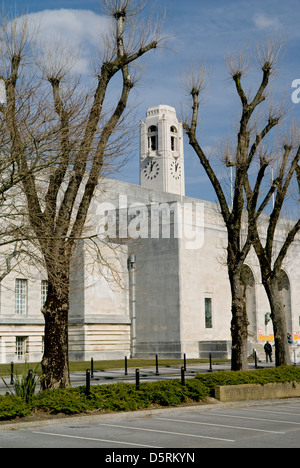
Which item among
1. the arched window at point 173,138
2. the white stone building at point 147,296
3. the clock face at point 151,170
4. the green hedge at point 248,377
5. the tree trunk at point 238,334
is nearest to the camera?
the green hedge at point 248,377

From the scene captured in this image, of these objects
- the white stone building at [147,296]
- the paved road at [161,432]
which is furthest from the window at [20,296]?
the paved road at [161,432]

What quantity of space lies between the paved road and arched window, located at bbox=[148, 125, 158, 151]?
93526 mm

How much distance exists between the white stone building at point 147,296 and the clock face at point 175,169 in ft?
168

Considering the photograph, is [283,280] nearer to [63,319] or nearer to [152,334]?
[152,334]

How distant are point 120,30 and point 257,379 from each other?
1167cm

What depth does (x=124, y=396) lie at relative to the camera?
54.5 ft

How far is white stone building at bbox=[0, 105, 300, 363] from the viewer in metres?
46.3

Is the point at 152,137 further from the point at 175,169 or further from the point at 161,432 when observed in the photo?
the point at 161,432

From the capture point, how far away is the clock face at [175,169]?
109m

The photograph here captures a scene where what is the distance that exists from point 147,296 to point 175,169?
60011mm

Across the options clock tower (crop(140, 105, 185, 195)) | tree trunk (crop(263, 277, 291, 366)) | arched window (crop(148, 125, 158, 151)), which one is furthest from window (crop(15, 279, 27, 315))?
arched window (crop(148, 125, 158, 151))

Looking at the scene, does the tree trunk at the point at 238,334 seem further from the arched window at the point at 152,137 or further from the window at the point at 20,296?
the arched window at the point at 152,137

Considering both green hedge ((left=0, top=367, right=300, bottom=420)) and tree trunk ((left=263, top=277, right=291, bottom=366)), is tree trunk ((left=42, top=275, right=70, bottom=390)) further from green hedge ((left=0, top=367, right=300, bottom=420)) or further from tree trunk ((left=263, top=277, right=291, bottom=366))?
tree trunk ((left=263, top=277, right=291, bottom=366))

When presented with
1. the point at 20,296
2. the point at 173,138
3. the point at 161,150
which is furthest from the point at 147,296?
the point at 173,138
